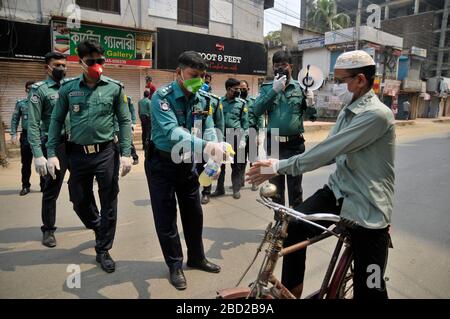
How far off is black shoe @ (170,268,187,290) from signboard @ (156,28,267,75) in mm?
11790

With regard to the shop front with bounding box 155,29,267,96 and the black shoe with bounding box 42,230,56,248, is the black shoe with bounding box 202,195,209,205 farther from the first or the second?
the shop front with bounding box 155,29,267,96

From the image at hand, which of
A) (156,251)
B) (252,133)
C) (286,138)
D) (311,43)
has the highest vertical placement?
(311,43)

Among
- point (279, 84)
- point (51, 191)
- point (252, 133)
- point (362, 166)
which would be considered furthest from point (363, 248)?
point (252, 133)

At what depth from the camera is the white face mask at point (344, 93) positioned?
223 cm

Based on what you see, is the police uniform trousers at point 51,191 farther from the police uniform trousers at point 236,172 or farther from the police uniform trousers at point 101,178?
the police uniform trousers at point 236,172

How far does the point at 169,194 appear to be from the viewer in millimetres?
2977

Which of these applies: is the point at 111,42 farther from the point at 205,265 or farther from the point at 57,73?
the point at 205,265

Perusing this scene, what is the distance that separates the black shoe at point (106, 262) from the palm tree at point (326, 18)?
106ft

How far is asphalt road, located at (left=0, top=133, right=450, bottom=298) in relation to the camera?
299 cm

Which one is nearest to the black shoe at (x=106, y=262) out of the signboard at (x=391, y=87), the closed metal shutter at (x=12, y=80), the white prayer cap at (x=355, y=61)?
the white prayer cap at (x=355, y=61)

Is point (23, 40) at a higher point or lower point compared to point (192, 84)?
higher

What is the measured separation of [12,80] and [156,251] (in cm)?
1026

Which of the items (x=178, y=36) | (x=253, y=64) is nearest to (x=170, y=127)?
(x=178, y=36)
